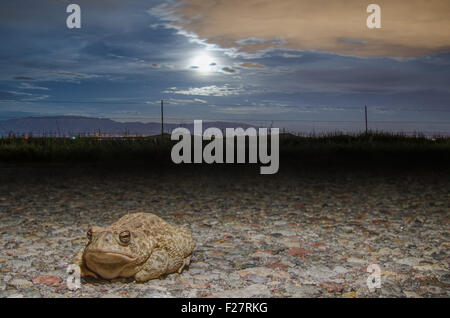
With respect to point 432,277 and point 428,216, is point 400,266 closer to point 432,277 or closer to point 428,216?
point 432,277

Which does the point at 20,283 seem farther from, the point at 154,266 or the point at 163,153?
the point at 163,153

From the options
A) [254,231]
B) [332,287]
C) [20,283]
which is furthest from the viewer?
[254,231]

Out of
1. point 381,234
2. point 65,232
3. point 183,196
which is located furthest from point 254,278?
point 183,196

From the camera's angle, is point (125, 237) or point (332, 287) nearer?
point (125, 237)

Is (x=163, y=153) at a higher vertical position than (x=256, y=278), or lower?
higher

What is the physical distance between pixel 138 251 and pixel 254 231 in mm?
2781

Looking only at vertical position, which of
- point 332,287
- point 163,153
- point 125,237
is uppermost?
point 163,153

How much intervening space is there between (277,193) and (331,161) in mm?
7838

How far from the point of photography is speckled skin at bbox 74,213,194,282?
4.01 metres

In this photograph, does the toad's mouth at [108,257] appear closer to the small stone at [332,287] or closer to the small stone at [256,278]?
the small stone at [256,278]

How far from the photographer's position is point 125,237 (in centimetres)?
403

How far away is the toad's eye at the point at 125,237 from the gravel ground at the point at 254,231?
0.52 metres

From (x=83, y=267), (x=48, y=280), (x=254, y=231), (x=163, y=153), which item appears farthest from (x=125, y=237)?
(x=163, y=153)

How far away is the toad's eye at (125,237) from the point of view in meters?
4.00
